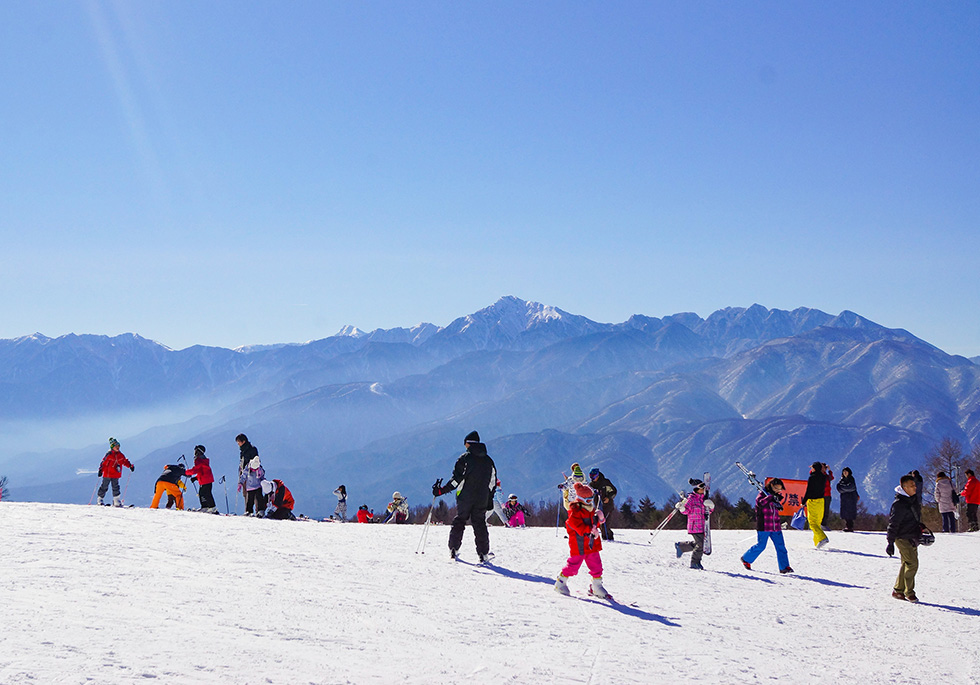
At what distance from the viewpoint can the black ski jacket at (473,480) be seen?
13.1 m

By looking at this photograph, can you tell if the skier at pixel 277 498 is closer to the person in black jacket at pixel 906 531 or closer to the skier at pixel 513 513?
the skier at pixel 513 513

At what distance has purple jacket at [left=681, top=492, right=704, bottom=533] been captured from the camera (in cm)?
1438

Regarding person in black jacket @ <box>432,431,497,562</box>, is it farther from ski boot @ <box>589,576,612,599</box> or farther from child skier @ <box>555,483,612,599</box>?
ski boot @ <box>589,576,612,599</box>

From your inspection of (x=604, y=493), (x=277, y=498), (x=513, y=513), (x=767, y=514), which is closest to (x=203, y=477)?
(x=277, y=498)

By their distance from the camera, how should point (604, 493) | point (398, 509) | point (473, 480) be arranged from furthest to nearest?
1. point (398, 509)
2. point (604, 493)
3. point (473, 480)

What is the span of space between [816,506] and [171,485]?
15.3 meters

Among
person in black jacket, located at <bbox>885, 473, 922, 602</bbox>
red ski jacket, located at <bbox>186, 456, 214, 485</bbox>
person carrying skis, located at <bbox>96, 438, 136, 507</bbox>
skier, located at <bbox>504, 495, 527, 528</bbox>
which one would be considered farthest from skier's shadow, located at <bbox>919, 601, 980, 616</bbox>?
person carrying skis, located at <bbox>96, 438, 136, 507</bbox>

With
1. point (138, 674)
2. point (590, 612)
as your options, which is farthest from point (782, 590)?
point (138, 674)

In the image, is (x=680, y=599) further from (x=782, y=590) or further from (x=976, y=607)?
(x=976, y=607)

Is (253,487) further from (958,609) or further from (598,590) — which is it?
(958,609)

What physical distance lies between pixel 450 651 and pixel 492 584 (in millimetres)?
3580

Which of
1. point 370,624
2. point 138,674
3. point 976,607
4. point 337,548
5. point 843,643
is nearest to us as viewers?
point 138,674

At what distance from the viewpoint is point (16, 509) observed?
595 inches

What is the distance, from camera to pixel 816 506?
18.0 metres
